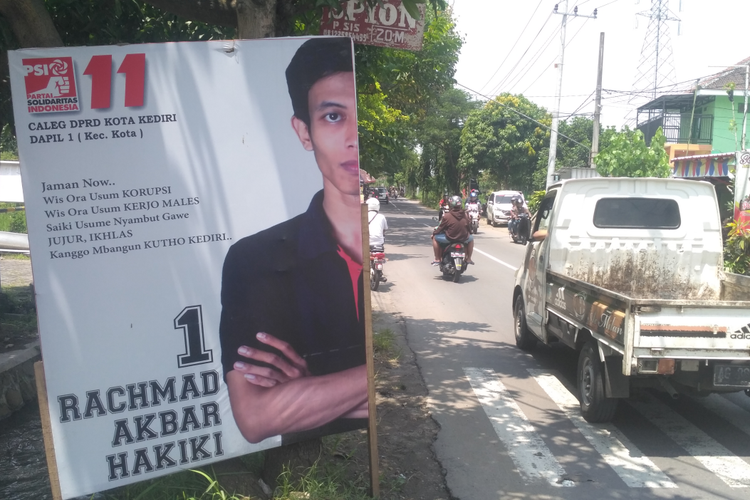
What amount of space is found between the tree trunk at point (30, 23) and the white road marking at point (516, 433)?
4129 mm

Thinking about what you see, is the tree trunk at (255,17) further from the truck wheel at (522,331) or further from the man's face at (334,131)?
the truck wheel at (522,331)

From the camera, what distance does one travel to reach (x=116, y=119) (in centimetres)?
315

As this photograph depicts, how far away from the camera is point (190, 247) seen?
11.0 ft

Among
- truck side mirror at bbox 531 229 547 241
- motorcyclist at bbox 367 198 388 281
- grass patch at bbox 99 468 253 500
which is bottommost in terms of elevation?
grass patch at bbox 99 468 253 500

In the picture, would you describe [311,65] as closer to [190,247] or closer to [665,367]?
[190,247]

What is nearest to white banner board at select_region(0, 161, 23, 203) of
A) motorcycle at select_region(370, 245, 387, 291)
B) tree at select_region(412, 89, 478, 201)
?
motorcycle at select_region(370, 245, 387, 291)

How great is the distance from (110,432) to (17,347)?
5.10m

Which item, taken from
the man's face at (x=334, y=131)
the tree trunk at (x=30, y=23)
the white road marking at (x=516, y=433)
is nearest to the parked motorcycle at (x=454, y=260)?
the white road marking at (x=516, y=433)

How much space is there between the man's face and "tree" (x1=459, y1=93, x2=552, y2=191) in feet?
125

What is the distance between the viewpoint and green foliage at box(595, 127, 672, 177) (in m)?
23.1

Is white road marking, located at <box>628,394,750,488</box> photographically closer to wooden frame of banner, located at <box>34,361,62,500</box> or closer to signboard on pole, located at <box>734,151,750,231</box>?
wooden frame of banner, located at <box>34,361,62,500</box>

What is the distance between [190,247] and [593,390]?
3740mm

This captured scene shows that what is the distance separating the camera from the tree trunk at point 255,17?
156 inches

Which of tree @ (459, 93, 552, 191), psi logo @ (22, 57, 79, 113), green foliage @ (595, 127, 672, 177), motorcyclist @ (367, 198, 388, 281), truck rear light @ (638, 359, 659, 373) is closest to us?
psi logo @ (22, 57, 79, 113)
